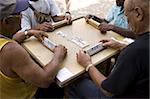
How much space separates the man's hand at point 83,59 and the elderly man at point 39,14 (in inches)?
20.5

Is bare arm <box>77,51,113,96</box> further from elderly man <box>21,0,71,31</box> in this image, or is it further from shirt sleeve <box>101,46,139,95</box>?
elderly man <box>21,0,71,31</box>

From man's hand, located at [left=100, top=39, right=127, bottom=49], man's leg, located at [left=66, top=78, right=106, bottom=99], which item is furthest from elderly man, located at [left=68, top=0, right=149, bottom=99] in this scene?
man's hand, located at [left=100, top=39, right=127, bottom=49]

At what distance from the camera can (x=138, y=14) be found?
134 centimetres

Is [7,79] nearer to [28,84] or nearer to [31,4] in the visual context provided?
[28,84]

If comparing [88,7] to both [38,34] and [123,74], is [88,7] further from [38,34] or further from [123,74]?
[123,74]

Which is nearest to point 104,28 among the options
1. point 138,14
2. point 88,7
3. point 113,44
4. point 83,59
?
point 113,44

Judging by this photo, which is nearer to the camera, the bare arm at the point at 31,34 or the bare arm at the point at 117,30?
the bare arm at the point at 31,34

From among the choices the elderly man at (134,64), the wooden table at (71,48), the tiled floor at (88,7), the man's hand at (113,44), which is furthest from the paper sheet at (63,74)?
the tiled floor at (88,7)

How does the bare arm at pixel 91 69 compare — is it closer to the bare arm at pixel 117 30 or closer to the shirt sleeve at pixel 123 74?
the shirt sleeve at pixel 123 74

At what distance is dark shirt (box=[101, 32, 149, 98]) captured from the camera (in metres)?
1.31

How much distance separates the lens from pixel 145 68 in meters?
1.33

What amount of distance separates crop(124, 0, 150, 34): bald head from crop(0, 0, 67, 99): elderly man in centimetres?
57

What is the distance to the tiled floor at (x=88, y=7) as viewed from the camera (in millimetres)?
4070

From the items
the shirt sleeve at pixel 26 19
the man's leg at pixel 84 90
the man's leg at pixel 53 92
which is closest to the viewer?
the man's leg at pixel 84 90
